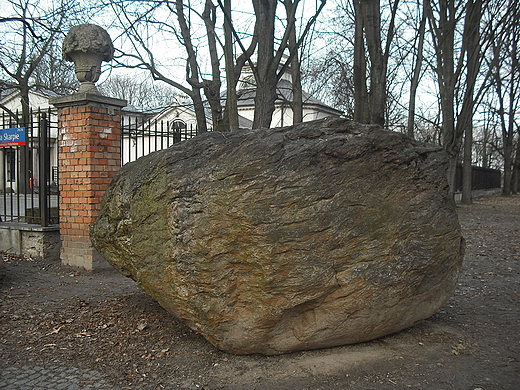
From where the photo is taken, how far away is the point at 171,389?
3.04 metres

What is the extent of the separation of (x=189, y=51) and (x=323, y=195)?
30.0 ft

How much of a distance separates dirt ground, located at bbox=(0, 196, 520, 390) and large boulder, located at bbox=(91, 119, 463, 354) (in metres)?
0.17

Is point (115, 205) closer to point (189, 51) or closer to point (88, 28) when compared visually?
point (88, 28)

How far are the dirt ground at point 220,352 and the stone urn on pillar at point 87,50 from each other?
115 inches

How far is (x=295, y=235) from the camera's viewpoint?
310 centimetres

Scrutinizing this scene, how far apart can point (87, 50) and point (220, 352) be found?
4.65 metres

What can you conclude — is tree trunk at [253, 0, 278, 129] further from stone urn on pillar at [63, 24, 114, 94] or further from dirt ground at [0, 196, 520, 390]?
dirt ground at [0, 196, 520, 390]

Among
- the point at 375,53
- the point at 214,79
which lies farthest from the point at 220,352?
the point at 214,79

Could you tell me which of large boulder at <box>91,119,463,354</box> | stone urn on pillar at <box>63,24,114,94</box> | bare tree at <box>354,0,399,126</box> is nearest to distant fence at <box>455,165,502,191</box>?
bare tree at <box>354,0,399,126</box>

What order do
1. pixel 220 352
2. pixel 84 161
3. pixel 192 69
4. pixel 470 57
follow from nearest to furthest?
pixel 220 352 < pixel 84 161 < pixel 192 69 < pixel 470 57

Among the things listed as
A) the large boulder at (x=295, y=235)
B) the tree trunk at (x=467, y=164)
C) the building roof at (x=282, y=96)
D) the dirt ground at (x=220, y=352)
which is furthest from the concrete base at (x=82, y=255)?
the tree trunk at (x=467, y=164)

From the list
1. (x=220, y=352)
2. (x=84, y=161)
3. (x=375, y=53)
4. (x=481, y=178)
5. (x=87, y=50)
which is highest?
(x=375, y=53)

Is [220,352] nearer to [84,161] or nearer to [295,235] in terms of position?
[295,235]

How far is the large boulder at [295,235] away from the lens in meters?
3.14
